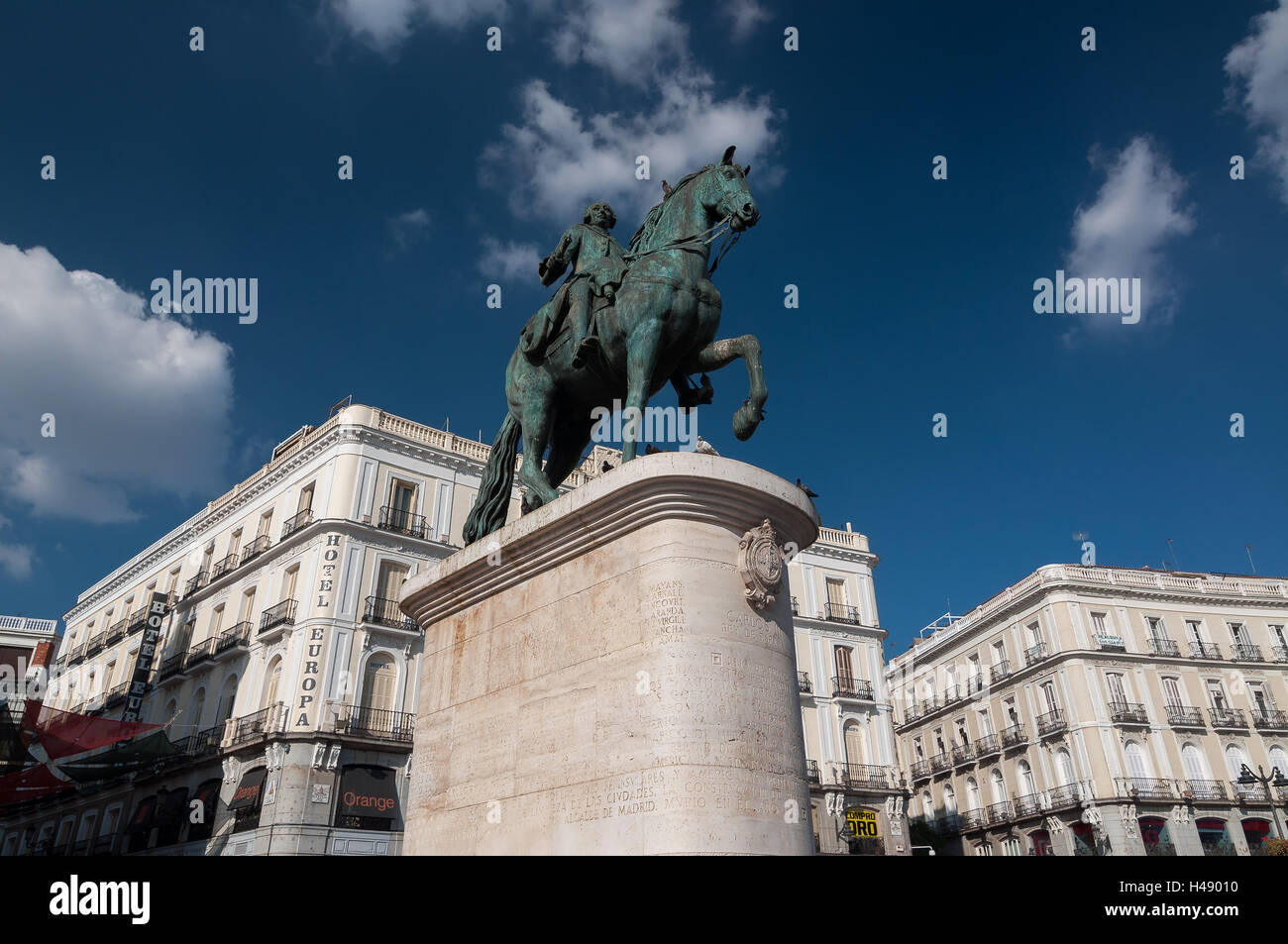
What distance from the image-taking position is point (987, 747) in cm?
5016

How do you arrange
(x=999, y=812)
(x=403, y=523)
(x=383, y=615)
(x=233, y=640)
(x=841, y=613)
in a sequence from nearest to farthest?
1. (x=383, y=615)
2. (x=233, y=640)
3. (x=403, y=523)
4. (x=841, y=613)
5. (x=999, y=812)

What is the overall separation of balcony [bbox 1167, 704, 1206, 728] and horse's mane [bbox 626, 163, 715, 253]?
4755cm

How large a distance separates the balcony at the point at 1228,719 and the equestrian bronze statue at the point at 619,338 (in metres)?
48.8

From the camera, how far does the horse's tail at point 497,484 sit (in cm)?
896

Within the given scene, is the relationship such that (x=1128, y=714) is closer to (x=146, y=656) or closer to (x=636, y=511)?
(x=636, y=511)

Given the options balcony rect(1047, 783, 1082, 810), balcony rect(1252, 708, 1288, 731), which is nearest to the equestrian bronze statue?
balcony rect(1047, 783, 1082, 810)

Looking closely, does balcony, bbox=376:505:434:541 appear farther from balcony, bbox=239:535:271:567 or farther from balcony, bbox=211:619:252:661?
balcony, bbox=211:619:252:661

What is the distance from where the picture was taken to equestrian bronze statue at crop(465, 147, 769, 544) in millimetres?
7738

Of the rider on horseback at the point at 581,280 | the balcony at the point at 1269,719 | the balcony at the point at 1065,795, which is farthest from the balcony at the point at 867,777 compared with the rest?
the rider on horseback at the point at 581,280

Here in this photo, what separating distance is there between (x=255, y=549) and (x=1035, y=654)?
40.0 m

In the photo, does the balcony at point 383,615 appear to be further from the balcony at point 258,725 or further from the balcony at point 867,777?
the balcony at point 867,777

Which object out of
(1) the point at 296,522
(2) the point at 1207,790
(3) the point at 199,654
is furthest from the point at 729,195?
(2) the point at 1207,790
